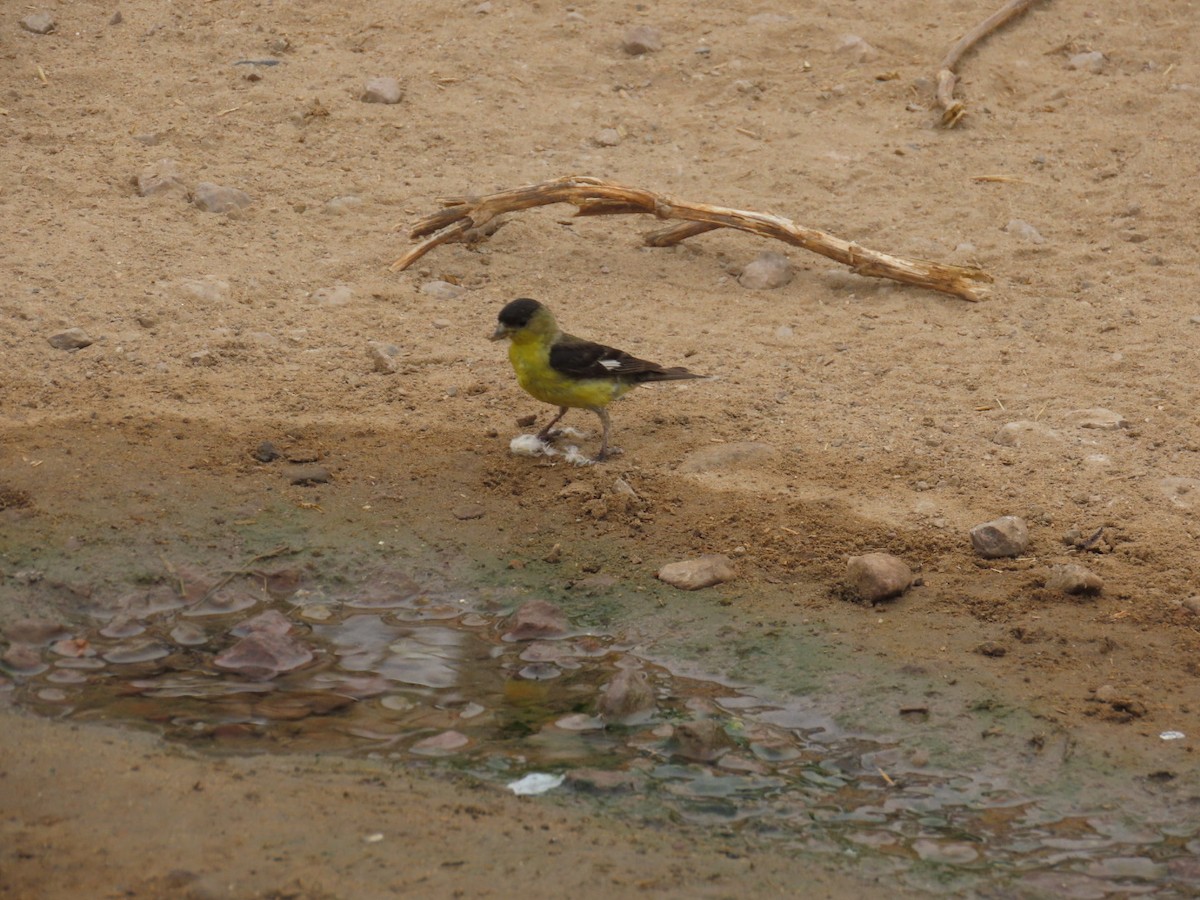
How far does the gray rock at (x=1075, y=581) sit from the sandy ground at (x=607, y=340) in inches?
1.3

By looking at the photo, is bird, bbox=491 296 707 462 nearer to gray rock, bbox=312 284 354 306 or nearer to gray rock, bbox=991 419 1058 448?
gray rock, bbox=312 284 354 306

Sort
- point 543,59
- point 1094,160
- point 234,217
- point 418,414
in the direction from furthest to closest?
point 543,59 < point 1094,160 < point 234,217 < point 418,414

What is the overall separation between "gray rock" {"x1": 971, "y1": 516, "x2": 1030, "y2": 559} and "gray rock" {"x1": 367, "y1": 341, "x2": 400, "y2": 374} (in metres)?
2.79

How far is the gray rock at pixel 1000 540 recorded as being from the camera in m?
5.28

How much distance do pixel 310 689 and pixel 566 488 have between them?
1518 millimetres

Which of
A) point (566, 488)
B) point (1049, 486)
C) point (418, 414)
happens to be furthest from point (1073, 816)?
point (418, 414)

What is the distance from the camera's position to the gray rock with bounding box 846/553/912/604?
5000mm

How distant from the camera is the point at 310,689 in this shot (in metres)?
4.65

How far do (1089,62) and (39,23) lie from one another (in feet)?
22.4

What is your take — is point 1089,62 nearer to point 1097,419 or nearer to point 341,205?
point 1097,419

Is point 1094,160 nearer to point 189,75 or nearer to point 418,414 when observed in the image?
point 418,414

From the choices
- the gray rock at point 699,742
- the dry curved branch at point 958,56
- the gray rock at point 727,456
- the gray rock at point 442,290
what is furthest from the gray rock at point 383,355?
the dry curved branch at point 958,56

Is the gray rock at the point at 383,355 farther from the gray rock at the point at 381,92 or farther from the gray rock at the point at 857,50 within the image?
the gray rock at the point at 857,50

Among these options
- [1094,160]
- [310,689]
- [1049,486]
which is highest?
[1094,160]
